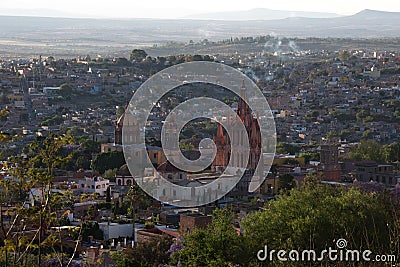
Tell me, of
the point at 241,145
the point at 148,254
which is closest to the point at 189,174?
the point at 241,145

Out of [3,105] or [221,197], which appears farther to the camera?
[3,105]

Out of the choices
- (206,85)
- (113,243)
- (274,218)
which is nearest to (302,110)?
(206,85)

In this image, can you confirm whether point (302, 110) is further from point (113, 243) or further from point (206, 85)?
point (113, 243)

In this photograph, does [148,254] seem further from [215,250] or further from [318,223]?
[318,223]

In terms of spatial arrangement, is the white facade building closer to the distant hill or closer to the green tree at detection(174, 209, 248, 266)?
the green tree at detection(174, 209, 248, 266)

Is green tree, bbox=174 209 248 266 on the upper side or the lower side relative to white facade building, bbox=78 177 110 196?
upper

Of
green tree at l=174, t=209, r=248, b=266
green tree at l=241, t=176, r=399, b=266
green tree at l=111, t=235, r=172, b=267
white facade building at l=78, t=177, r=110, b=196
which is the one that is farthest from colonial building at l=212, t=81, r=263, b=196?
green tree at l=174, t=209, r=248, b=266

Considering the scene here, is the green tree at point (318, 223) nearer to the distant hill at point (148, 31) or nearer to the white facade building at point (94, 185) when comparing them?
the white facade building at point (94, 185)

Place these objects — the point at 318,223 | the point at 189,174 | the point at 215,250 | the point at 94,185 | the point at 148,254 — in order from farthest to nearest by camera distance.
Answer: the point at 189,174 → the point at 94,185 → the point at 148,254 → the point at 318,223 → the point at 215,250

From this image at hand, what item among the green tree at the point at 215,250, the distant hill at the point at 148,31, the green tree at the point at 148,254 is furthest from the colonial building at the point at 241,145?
the distant hill at the point at 148,31
